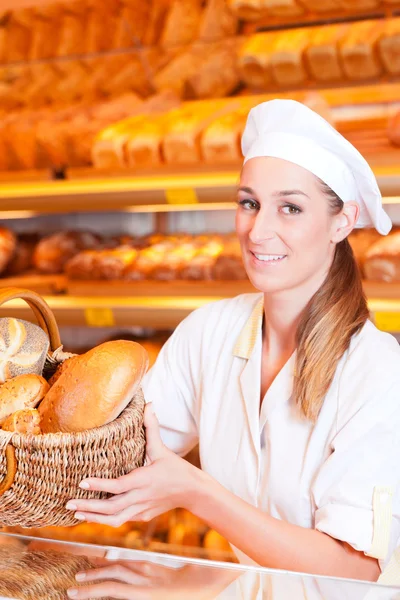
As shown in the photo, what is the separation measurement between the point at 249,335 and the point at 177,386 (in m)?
0.22

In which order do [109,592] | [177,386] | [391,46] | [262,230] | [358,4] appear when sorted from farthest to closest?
[358,4], [391,46], [177,386], [262,230], [109,592]

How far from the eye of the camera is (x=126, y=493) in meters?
1.14

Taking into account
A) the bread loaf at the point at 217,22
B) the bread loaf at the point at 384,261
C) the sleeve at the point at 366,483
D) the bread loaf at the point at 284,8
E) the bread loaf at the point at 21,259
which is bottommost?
the bread loaf at the point at 21,259

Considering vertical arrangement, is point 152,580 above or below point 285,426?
above

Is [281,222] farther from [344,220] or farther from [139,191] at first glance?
[139,191]

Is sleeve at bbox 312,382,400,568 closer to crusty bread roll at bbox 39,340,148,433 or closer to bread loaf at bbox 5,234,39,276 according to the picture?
crusty bread roll at bbox 39,340,148,433

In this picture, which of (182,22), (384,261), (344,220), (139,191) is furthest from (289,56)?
(344,220)

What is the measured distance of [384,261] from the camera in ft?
8.47

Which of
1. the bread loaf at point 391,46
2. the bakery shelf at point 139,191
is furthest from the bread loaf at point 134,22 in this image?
the bread loaf at point 391,46

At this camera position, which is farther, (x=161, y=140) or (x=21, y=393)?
(x=161, y=140)

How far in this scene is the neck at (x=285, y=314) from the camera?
157 centimetres

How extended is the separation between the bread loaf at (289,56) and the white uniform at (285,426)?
144 centimetres

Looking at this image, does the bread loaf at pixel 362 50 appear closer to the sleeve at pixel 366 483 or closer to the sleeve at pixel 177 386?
the sleeve at pixel 177 386

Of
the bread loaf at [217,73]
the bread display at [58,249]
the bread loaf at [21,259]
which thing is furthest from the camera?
the bread loaf at [21,259]
